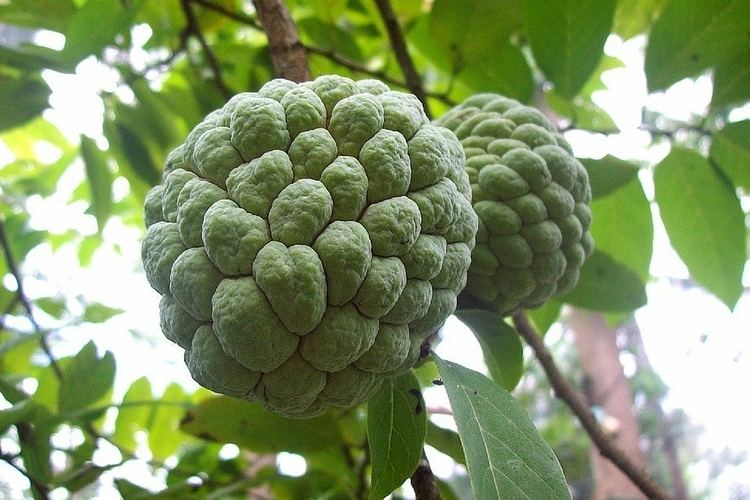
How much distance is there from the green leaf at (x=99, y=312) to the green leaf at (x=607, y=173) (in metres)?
1.55

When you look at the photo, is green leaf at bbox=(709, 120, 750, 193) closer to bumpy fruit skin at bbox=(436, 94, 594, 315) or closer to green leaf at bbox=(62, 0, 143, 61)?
bumpy fruit skin at bbox=(436, 94, 594, 315)

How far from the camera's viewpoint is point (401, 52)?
2.03 m

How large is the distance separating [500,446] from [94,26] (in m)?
1.57

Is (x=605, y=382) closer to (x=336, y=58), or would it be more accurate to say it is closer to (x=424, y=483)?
(x=336, y=58)

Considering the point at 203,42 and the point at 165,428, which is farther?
the point at 165,428

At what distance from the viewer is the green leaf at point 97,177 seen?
239 cm

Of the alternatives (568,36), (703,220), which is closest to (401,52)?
(568,36)

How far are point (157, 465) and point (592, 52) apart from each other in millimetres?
1770

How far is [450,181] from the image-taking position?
1.13m

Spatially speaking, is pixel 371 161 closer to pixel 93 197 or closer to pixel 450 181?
pixel 450 181

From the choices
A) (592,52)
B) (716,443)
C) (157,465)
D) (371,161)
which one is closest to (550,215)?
(371,161)

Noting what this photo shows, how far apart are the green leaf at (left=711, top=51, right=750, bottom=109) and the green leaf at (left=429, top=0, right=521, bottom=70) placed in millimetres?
628

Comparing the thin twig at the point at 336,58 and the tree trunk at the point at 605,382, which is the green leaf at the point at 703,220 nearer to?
the thin twig at the point at 336,58

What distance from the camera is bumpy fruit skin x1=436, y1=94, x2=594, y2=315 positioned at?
1.39m
